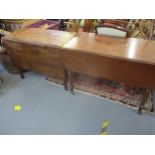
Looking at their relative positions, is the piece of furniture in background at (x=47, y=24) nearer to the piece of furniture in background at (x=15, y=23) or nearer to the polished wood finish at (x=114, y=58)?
the piece of furniture in background at (x=15, y=23)

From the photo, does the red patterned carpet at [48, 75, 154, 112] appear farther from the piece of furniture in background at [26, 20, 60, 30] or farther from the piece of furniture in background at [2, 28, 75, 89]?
the piece of furniture in background at [26, 20, 60, 30]

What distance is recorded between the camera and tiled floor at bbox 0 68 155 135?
1790 mm

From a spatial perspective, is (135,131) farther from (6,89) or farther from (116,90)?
(6,89)

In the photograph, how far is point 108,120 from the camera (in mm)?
1853

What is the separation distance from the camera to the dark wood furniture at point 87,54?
1532 mm

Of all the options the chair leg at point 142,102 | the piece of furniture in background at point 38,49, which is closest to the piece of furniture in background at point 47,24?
the piece of furniture in background at point 38,49

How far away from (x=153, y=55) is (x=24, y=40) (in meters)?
1.44

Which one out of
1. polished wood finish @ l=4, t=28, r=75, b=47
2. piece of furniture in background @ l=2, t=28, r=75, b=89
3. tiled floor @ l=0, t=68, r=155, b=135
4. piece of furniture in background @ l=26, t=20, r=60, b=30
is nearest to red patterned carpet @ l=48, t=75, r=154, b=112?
tiled floor @ l=0, t=68, r=155, b=135

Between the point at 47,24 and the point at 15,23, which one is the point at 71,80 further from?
the point at 15,23

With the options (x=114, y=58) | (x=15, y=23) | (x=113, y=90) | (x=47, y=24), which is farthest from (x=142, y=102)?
(x=15, y=23)

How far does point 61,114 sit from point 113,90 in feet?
2.42

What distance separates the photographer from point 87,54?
166cm

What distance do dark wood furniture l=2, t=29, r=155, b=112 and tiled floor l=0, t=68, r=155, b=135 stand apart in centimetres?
21

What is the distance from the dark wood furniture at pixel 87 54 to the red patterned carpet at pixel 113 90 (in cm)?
19
